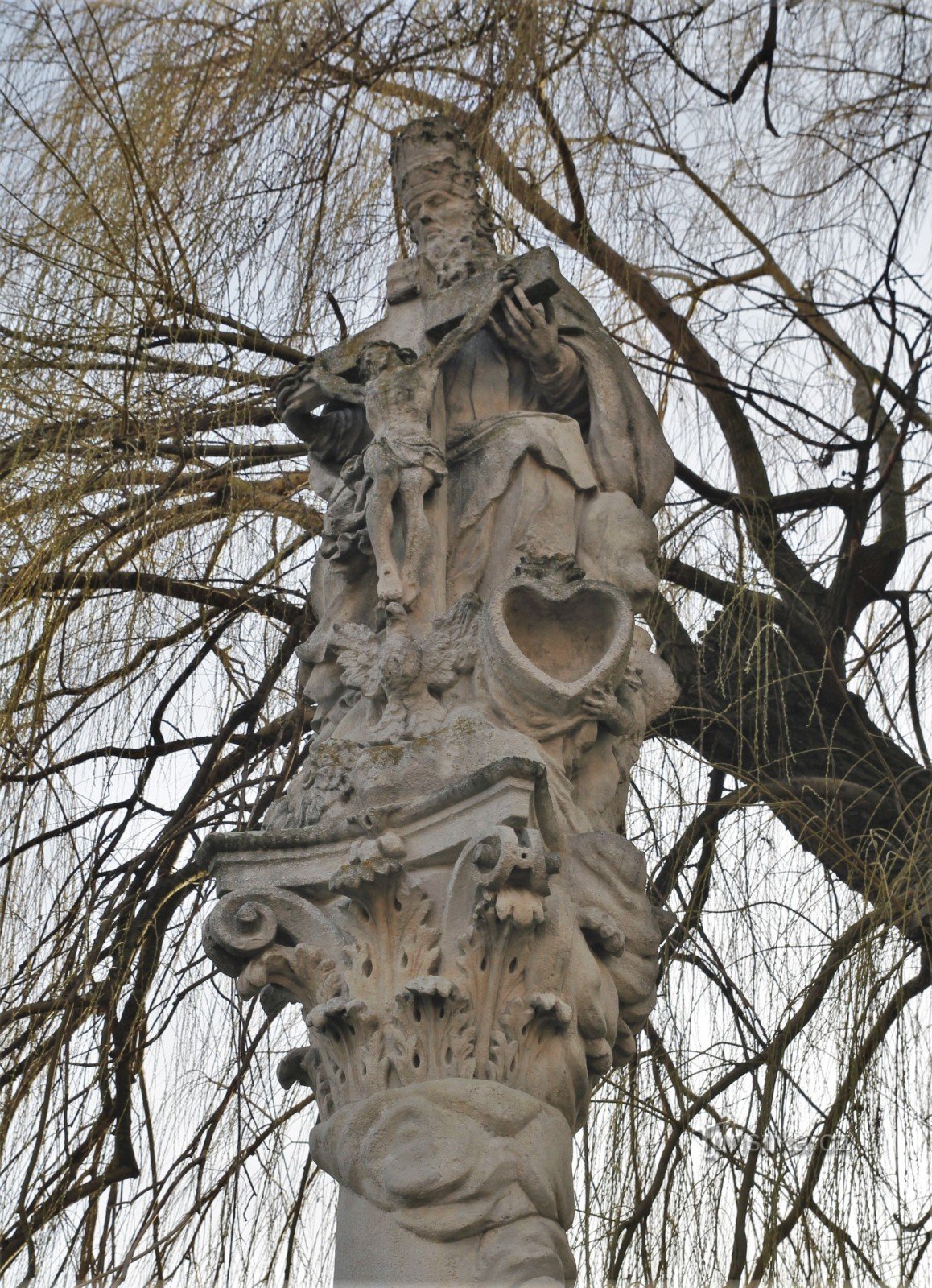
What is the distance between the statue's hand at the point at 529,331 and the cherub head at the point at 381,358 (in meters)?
0.23

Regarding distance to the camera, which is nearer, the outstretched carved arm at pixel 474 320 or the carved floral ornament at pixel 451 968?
the carved floral ornament at pixel 451 968

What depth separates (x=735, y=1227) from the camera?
4.70m

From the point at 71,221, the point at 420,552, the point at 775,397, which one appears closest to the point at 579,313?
the point at 420,552

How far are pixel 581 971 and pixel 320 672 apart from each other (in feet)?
3.26

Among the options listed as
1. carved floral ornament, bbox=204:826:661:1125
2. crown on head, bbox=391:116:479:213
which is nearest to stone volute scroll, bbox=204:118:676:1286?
carved floral ornament, bbox=204:826:661:1125

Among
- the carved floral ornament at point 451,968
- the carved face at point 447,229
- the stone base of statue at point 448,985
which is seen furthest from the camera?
the carved face at point 447,229

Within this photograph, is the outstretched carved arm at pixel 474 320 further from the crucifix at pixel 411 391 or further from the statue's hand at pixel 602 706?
the statue's hand at pixel 602 706

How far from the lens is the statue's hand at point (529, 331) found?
4.90 metres

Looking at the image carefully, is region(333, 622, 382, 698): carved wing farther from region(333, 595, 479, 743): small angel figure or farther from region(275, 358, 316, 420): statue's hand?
region(275, 358, 316, 420): statue's hand

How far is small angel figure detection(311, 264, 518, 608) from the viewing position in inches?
177

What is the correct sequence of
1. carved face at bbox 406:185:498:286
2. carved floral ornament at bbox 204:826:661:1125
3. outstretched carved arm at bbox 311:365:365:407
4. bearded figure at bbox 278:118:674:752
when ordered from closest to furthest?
carved floral ornament at bbox 204:826:661:1125 < bearded figure at bbox 278:118:674:752 < outstretched carved arm at bbox 311:365:365:407 < carved face at bbox 406:185:498:286

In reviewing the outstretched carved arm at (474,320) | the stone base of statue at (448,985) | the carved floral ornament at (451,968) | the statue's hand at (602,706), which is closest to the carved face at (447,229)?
the outstretched carved arm at (474,320)

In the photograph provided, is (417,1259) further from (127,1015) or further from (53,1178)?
(127,1015)

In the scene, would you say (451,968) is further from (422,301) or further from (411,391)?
(422,301)
